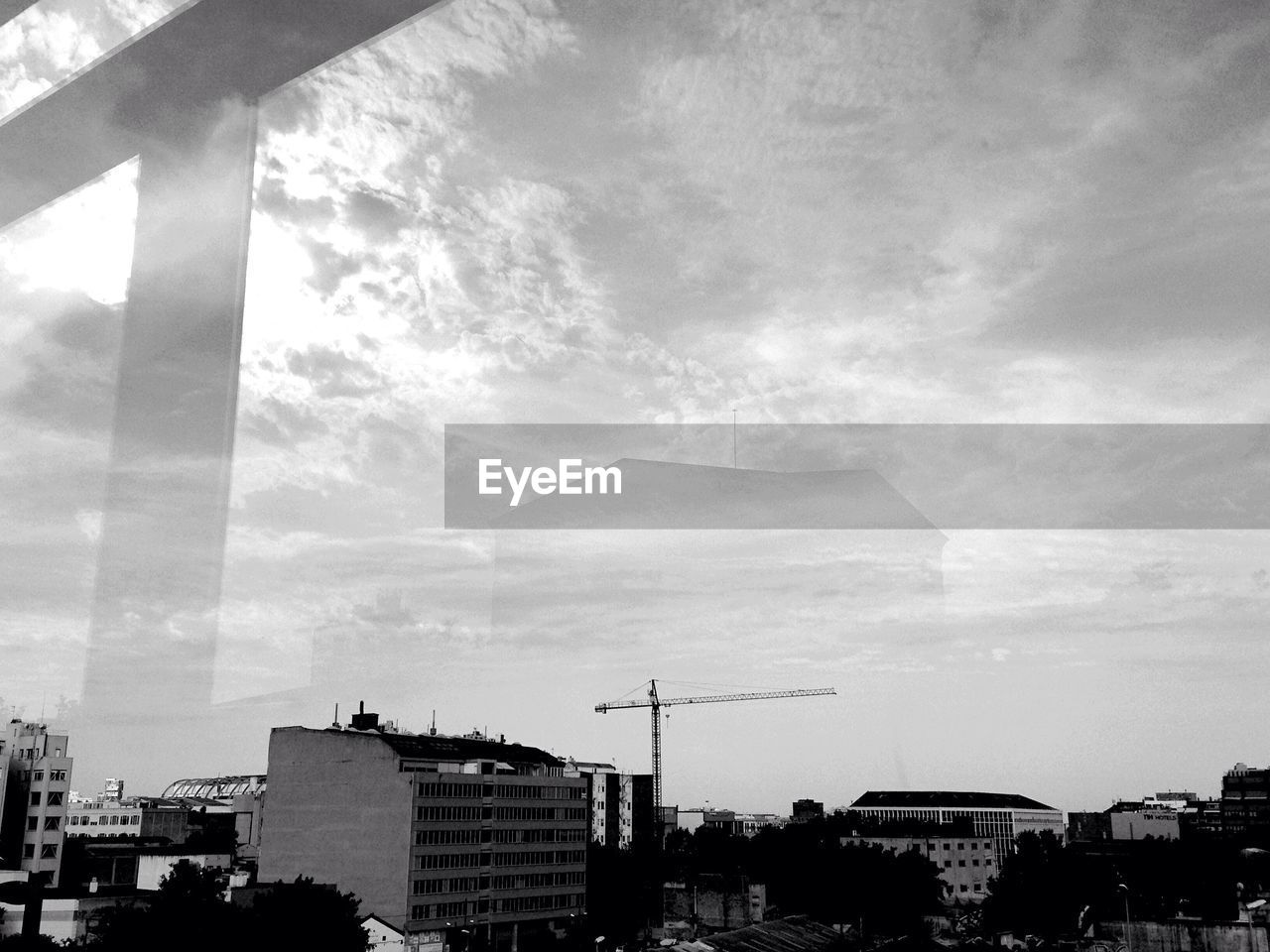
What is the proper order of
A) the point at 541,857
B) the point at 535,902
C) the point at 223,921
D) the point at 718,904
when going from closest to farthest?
the point at 223,921 < the point at 535,902 < the point at 541,857 < the point at 718,904

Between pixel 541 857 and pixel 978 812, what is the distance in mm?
18454

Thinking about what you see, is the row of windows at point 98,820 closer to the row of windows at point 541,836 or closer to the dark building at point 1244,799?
the row of windows at point 541,836

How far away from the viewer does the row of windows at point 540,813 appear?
16016 mm

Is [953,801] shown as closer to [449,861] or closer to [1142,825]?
[1142,825]

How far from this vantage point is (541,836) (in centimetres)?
1673

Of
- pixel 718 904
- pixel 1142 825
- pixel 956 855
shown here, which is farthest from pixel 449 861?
pixel 1142 825

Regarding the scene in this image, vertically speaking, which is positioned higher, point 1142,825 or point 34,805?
point 34,805

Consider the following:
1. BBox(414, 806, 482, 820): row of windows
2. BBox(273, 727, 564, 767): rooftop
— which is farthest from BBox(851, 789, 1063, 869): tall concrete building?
BBox(414, 806, 482, 820): row of windows

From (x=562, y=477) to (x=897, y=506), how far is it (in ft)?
5.82

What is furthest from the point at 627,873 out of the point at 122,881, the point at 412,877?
the point at 122,881

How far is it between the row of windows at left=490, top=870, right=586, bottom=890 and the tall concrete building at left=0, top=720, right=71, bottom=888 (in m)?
5.77

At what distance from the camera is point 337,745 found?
15273 mm

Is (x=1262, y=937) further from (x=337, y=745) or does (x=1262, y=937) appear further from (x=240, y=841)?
(x=240, y=841)

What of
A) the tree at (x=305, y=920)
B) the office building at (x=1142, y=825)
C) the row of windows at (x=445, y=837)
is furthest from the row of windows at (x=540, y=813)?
the office building at (x=1142, y=825)
